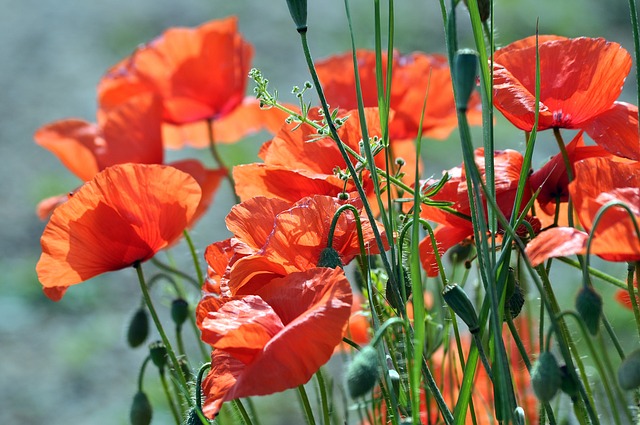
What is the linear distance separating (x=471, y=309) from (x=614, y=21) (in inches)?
146

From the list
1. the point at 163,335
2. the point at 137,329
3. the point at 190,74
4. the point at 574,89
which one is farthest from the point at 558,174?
the point at 190,74

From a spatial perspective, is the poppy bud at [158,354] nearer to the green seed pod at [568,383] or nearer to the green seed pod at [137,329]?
the green seed pod at [137,329]

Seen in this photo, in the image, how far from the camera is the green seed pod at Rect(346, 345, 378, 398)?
0.51 metres

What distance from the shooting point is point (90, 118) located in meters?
3.41

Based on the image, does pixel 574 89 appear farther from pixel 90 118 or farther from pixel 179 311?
pixel 90 118

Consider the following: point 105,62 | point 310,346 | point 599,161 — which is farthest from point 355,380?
point 105,62

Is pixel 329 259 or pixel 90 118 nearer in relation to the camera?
pixel 329 259

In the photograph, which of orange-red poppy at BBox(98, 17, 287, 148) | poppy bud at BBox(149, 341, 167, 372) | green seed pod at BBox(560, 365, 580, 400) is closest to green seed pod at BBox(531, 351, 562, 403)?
green seed pod at BBox(560, 365, 580, 400)

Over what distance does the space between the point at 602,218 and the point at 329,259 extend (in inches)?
6.7

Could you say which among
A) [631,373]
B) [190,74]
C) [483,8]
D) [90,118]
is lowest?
[631,373]

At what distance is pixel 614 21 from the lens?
399cm

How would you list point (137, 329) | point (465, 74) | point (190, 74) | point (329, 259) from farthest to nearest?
point (190, 74) < point (137, 329) < point (329, 259) < point (465, 74)

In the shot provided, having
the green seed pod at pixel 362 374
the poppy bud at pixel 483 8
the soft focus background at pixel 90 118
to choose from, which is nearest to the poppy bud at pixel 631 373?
the green seed pod at pixel 362 374

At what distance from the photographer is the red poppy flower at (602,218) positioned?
0.52 m
